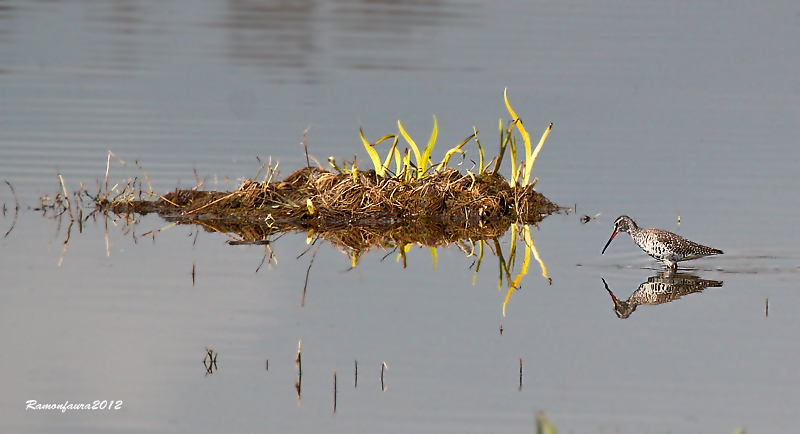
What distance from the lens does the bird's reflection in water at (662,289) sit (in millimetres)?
10672

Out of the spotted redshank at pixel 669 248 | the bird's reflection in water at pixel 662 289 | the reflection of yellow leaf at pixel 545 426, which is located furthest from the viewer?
the spotted redshank at pixel 669 248

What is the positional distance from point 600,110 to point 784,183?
6.40 metres

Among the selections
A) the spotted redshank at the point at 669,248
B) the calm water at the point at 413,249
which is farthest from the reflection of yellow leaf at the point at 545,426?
the spotted redshank at the point at 669,248

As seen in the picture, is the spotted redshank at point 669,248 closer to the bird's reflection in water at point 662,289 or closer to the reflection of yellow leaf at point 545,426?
the bird's reflection in water at point 662,289

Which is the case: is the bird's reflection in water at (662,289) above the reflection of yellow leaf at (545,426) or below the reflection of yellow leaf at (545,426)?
above

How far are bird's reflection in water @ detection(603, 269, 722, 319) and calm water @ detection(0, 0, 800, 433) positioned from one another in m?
0.17

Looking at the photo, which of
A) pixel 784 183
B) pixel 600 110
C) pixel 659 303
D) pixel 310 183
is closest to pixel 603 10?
pixel 600 110

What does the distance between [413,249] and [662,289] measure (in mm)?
2641

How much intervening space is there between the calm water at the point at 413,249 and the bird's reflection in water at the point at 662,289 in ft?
0.57

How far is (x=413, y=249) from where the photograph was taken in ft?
41.7

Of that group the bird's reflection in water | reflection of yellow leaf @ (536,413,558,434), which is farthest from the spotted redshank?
reflection of yellow leaf @ (536,413,558,434)

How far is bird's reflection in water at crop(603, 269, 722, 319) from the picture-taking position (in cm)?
1067

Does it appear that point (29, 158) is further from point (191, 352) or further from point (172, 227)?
point (191, 352)

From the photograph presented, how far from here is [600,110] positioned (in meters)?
22.4
